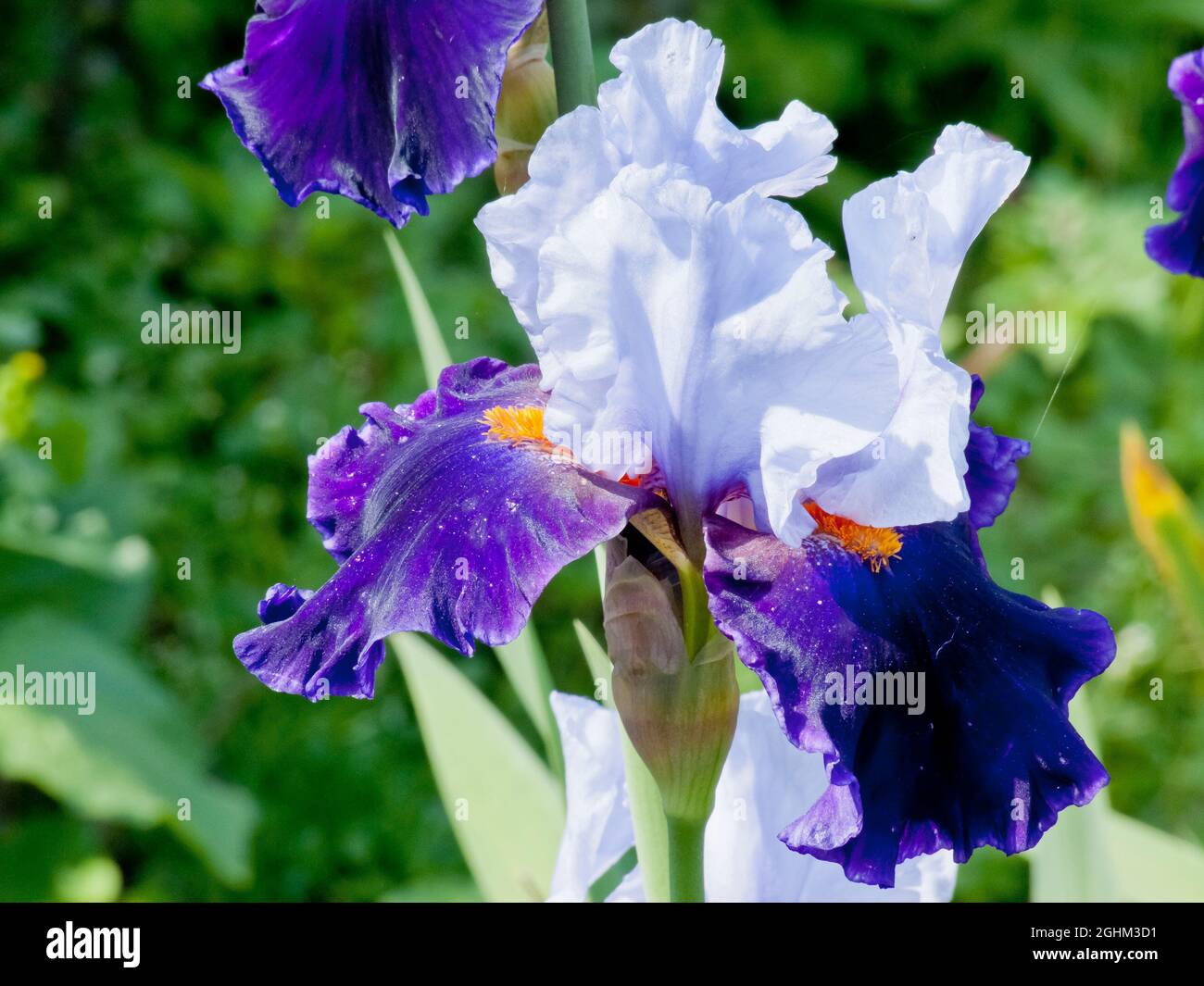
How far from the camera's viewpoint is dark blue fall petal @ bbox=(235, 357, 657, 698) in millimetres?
518

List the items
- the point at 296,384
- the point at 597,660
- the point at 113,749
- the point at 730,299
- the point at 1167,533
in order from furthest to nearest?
the point at 296,384 → the point at 113,749 → the point at 1167,533 → the point at 597,660 → the point at 730,299

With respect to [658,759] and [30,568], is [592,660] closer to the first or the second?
[658,759]

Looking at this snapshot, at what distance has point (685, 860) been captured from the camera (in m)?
0.58

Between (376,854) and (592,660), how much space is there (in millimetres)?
1128

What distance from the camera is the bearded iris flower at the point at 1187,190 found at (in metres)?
0.78

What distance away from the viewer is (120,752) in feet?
4.88

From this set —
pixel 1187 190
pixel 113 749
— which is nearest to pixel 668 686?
pixel 1187 190

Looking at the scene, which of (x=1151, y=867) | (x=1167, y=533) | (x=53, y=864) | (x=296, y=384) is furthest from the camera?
(x=296, y=384)

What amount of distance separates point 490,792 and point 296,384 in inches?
56.1

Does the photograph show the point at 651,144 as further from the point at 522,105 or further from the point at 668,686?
the point at 668,686

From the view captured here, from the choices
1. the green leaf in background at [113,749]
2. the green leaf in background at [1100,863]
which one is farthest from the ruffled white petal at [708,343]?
the green leaf in background at [113,749]

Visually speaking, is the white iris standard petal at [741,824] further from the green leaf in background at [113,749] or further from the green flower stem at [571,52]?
the green leaf in background at [113,749]

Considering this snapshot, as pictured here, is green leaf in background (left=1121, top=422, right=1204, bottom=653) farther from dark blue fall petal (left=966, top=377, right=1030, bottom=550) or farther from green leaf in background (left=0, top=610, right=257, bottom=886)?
green leaf in background (left=0, top=610, right=257, bottom=886)

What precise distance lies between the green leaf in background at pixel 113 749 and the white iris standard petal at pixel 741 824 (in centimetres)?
71
